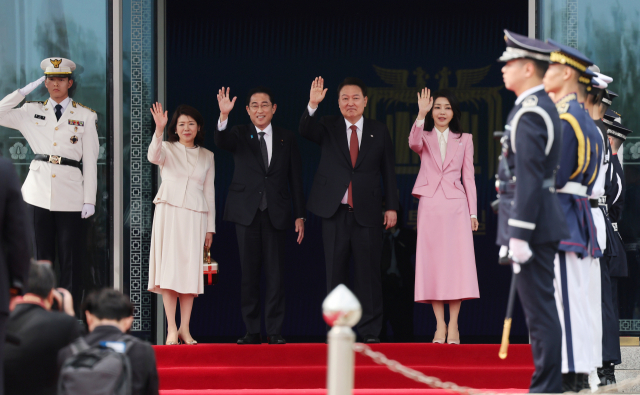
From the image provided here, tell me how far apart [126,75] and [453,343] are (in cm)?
305

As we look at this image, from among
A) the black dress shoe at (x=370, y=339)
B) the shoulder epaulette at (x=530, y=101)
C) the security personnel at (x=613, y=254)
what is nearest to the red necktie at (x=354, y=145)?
the black dress shoe at (x=370, y=339)

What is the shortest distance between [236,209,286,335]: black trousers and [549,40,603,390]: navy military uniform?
238 centimetres

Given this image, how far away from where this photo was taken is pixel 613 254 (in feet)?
16.6

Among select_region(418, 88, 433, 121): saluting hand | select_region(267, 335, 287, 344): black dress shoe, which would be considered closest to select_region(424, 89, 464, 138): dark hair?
select_region(418, 88, 433, 121): saluting hand

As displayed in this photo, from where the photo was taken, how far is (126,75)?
21.3 feet

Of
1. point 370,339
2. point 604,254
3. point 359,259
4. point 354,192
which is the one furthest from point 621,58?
point 370,339

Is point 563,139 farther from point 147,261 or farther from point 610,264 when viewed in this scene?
point 147,261

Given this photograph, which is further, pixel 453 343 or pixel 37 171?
pixel 37 171

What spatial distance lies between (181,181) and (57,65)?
1259 mm

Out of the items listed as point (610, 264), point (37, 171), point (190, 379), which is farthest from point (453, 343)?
point (37, 171)

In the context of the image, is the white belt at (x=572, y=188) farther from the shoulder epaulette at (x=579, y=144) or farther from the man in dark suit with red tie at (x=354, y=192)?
the man in dark suit with red tie at (x=354, y=192)

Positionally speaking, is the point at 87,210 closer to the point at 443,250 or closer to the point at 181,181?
the point at 181,181

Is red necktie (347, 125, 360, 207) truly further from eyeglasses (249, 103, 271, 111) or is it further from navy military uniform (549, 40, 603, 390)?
navy military uniform (549, 40, 603, 390)

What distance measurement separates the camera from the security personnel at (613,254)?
16.0 feet
